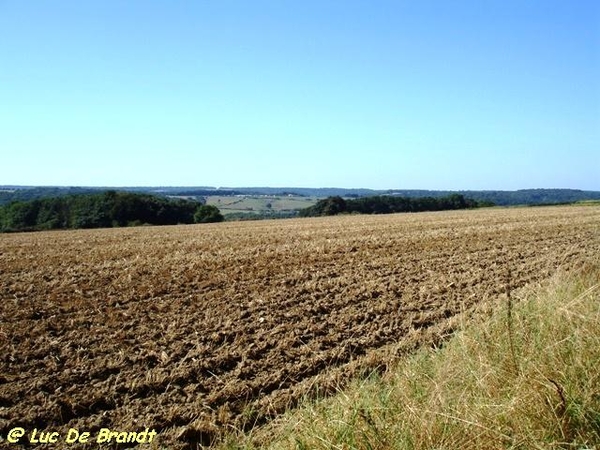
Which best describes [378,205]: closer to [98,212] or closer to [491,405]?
[98,212]

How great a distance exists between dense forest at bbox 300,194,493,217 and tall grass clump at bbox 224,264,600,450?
69331 millimetres

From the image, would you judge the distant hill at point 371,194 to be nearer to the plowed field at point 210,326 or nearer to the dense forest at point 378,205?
the dense forest at point 378,205

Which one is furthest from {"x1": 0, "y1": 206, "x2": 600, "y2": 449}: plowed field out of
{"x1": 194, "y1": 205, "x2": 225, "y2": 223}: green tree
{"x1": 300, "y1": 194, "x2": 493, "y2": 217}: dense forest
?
{"x1": 300, "y1": 194, "x2": 493, "y2": 217}: dense forest

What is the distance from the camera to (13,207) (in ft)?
208

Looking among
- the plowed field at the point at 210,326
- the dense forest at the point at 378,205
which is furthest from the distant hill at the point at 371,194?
the plowed field at the point at 210,326

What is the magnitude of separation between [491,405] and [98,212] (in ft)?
202

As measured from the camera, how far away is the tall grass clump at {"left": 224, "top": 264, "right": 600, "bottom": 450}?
2831mm

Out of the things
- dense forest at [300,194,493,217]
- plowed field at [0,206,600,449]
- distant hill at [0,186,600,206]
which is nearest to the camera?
plowed field at [0,206,600,449]

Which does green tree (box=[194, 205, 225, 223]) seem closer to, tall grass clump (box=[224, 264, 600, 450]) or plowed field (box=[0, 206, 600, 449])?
plowed field (box=[0, 206, 600, 449])

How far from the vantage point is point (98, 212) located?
58.6 meters

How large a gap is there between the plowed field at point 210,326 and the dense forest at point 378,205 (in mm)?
58456

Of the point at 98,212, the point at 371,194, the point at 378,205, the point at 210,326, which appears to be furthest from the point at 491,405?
the point at 371,194

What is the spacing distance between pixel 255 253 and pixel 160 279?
17.3 ft

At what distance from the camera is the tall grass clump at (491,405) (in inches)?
111
